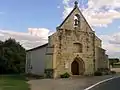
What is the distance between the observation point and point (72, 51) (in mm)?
37500

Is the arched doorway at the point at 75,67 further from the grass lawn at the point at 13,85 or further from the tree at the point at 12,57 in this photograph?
the tree at the point at 12,57

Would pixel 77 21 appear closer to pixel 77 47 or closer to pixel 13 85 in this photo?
pixel 77 47

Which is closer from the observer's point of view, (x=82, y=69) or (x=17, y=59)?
(x=82, y=69)

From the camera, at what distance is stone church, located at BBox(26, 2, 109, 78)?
3566 centimetres

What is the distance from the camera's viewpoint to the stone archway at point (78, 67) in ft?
127

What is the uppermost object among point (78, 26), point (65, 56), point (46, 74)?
point (78, 26)

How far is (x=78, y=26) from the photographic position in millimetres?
38594

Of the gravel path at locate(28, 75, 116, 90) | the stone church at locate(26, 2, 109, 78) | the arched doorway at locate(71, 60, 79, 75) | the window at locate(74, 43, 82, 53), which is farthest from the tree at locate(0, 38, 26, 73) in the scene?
the gravel path at locate(28, 75, 116, 90)

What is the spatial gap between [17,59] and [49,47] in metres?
27.2

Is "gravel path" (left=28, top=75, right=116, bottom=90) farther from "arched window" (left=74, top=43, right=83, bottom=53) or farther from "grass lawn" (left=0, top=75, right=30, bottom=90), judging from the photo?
"arched window" (left=74, top=43, right=83, bottom=53)

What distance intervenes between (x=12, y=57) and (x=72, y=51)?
87.8 feet

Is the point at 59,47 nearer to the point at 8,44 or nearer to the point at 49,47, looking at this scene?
the point at 49,47

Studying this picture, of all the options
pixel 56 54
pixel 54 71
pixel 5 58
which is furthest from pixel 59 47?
pixel 5 58

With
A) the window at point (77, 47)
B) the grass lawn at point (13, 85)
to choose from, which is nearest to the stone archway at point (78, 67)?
the window at point (77, 47)
